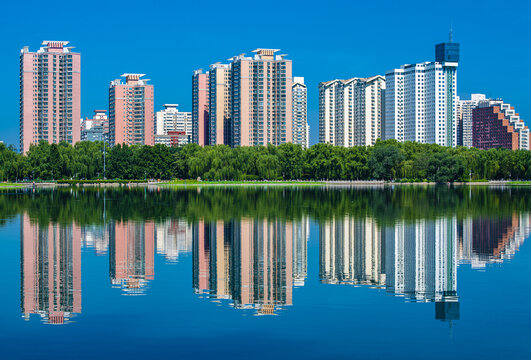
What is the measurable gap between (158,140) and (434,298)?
158748mm

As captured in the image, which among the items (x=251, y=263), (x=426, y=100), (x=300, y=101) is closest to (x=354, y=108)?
(x=300, y=101)

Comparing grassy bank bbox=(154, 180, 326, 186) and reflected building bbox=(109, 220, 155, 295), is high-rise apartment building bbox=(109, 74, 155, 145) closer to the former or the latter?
grassy bank bbox=(154, 180, 326, 186)

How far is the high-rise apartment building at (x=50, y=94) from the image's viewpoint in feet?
349

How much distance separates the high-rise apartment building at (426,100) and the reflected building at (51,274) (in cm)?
12548

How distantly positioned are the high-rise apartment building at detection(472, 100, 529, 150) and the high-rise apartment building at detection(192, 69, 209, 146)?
7720cm

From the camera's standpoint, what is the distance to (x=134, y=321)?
9.60 m

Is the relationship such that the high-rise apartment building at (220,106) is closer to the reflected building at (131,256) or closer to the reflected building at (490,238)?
the reflected building at (490,238)

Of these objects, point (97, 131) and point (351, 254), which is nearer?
point (351, 254)

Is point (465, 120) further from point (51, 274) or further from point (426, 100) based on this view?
point (51, 274)

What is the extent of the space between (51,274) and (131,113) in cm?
12600

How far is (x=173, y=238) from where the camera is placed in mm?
19531

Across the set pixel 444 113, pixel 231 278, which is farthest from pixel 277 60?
pixel 231 278

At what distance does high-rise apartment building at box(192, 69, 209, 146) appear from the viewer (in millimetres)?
138625

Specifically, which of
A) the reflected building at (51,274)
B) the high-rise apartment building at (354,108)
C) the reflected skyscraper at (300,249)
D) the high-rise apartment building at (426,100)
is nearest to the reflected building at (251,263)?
the reflected skyscraper at (300,249)
